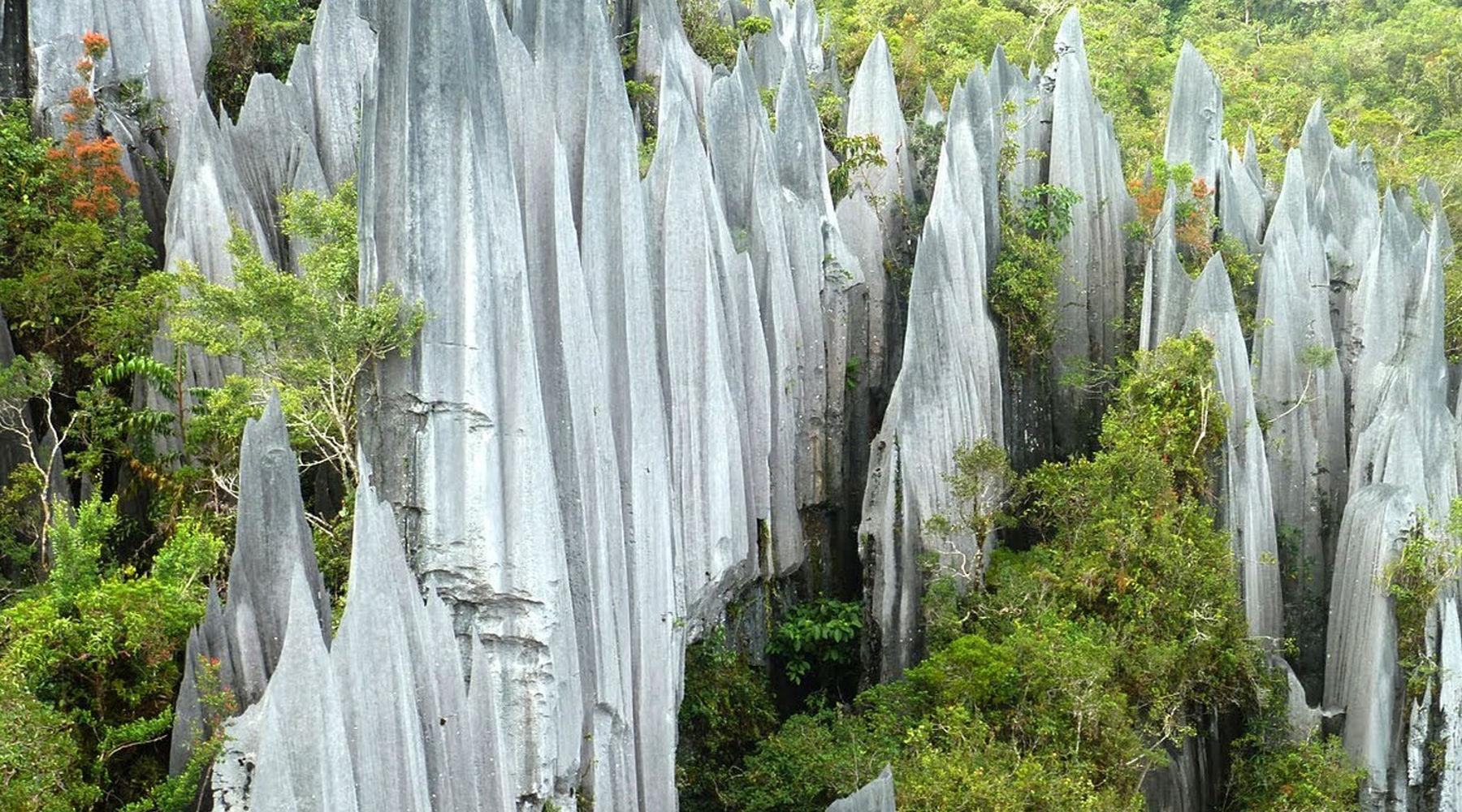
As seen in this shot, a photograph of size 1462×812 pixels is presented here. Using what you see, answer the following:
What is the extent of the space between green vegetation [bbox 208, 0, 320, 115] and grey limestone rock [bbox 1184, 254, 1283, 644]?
1446 cm

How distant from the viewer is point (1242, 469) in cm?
1947

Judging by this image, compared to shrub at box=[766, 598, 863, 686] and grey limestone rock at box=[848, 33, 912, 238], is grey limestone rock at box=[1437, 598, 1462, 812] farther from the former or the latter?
grey limestone rock at box=[848, 33, 912, 238]

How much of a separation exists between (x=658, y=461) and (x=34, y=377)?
267 inches

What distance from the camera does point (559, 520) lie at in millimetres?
11594

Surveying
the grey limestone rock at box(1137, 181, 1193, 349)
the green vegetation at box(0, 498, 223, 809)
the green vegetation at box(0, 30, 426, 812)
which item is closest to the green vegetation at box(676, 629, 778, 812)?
the green vegetation at box(0, 30, 426, 812)

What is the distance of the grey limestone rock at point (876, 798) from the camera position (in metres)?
11.8

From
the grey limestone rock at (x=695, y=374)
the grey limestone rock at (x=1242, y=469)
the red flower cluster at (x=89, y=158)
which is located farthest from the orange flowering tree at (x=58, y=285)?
the grey limestone rock at (x=1242, y=469)

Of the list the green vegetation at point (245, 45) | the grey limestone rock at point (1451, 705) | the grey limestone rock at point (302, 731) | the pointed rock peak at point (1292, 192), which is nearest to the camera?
the grey limestone rock at point (302, 731)

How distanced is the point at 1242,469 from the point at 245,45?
16.3m

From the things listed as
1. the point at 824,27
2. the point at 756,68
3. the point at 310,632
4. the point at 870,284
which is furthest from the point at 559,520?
the point at 824,27

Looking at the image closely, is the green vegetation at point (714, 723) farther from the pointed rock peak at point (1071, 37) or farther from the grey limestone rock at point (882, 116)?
the pointed rock peak at point (1071, 37)

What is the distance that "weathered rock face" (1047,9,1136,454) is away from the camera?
76.4 ft

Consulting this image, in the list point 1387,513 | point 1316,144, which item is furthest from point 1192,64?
point 1387,513

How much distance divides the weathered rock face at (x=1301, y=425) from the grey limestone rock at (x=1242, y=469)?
0.85 m
